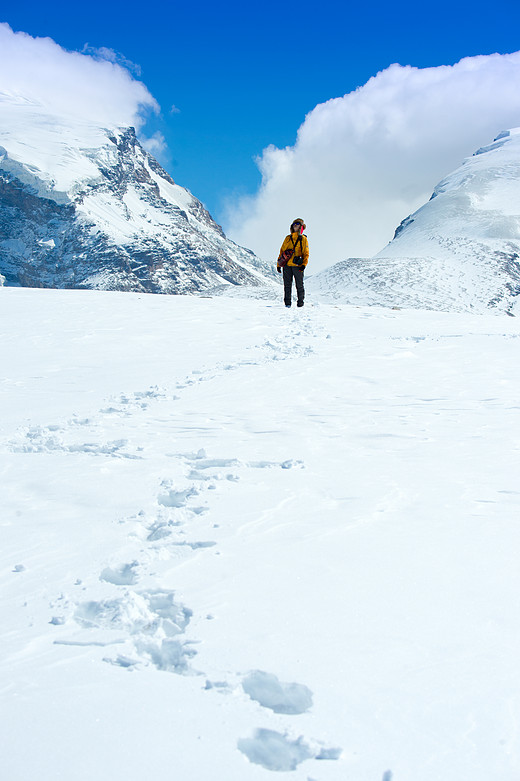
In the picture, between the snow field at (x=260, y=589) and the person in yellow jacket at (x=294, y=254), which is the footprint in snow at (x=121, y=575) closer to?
the snow field at (x=260, y=589)

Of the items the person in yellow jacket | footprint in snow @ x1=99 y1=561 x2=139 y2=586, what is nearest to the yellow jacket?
the person in yellow jacket

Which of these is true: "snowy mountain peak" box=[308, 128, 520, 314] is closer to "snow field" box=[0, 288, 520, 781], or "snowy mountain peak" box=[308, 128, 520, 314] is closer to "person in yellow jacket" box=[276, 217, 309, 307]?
"person in yellow jacket" box=[276, 217, 309, 307]

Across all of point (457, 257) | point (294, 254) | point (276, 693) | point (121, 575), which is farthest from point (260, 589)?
point (457, 257)

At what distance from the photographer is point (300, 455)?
487 cm

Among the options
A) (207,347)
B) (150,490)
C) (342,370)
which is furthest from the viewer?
(207,347)

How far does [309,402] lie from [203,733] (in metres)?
5.05

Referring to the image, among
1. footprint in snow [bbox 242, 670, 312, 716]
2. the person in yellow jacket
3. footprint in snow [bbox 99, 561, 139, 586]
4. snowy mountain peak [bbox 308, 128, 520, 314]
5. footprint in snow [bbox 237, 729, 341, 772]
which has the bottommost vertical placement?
footprint in snow [bbox 237, 729, 341, 772]

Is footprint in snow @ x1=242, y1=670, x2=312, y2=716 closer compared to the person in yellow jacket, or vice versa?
footprint in snow @ x1=242, y1=670, x2=312, y2=716

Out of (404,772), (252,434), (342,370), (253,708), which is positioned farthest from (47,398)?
(404,772)

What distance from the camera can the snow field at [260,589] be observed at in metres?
1.90

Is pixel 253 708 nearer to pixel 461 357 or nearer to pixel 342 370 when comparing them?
pixel 342 370

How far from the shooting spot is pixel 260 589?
275cm

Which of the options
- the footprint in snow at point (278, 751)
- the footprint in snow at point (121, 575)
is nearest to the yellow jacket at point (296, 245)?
the footprint in snow at point (121, 575)

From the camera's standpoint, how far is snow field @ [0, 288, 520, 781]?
74.9 inches
